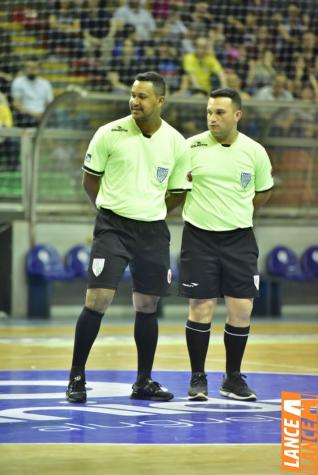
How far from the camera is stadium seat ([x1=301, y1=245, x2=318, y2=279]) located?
60.0 feet

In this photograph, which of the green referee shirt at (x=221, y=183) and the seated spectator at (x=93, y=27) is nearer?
the green referee shirt at (x=221, y=183)

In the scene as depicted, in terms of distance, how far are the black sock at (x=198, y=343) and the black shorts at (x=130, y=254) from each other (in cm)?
37

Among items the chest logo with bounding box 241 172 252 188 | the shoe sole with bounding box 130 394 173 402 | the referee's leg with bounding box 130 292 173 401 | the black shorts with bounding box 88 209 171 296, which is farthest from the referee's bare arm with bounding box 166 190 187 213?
the shoe sole with bounding box 130 394 173 402

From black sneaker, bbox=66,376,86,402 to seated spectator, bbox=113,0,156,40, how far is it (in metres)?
11.4

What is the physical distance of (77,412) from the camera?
25.7 ft

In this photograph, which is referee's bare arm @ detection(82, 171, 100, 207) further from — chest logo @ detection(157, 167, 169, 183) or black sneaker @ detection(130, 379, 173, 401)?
black sneaker @ detection(130, 379, 173, 401)

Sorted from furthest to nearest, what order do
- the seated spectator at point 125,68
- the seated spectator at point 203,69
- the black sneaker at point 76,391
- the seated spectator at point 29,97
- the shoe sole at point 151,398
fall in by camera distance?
the seated spectator at point 203,69 < the seated spectator at point 125,68 < the seated spectator at point 29,97 < the shoe sole at point 151,398 < the black sneaker at point 76,391

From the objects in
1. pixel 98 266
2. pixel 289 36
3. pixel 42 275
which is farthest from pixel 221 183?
pixel 289 36

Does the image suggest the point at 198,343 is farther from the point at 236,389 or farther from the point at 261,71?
the point at 261,71

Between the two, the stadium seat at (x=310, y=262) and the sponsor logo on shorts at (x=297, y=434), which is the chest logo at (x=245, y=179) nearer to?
the sponsor logo on shorts at (x=297, y=434)

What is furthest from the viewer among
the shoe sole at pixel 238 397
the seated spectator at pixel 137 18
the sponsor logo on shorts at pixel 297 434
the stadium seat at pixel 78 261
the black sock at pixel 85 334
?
the seated spectator at pixel 137 18

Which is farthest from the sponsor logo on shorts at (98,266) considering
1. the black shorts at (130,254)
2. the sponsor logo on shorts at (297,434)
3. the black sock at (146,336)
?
Answer: the sponsor logo on shorts at (297,434)

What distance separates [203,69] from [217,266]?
10645 millimetres

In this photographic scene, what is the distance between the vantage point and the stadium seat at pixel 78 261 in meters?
17.0
